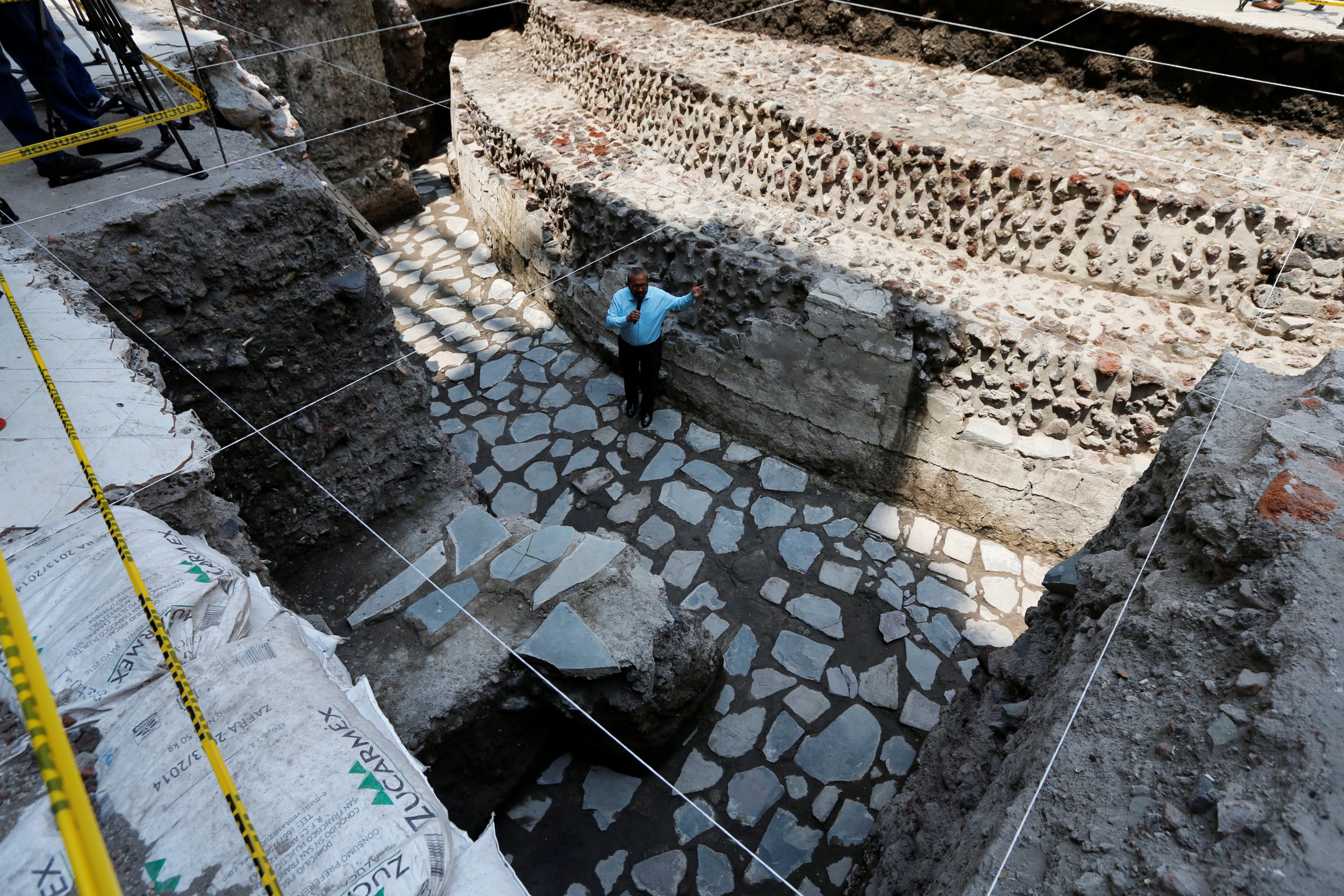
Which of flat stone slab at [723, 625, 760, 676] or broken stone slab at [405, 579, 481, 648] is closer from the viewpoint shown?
broken stone slab at [405, 579, 481, 648]

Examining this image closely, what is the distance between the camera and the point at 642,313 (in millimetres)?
4914

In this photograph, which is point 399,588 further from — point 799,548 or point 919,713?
point 919,713

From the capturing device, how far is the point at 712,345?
5.17 m

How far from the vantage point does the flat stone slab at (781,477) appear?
4910mm

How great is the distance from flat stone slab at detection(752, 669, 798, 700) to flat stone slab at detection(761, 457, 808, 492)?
1.36 meters

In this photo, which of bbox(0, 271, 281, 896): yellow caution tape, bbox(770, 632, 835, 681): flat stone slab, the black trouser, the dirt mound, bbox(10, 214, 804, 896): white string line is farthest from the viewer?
the black trouser

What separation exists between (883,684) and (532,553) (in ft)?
6.37

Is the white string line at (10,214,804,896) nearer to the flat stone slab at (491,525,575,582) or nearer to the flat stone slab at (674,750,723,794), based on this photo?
the flat stone slab at (674,750,723,794)

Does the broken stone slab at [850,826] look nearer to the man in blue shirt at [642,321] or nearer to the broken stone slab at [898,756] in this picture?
the broken stone slab at [898,756]

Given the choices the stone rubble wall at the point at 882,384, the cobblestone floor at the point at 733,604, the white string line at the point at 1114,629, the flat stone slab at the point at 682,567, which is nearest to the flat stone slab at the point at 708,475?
the cobblestone floor at the point at 733,604

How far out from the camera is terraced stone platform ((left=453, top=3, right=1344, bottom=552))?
4.13m

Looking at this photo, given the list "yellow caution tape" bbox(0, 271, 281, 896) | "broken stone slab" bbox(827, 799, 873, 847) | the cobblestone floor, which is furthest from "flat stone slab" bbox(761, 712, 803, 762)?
"yellow caution tape" bbox(0, 271, 281, 896)

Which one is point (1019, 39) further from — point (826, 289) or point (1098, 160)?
point (826, 289)

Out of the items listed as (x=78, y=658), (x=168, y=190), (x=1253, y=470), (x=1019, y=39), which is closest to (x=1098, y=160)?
(x=1019, y=39)
